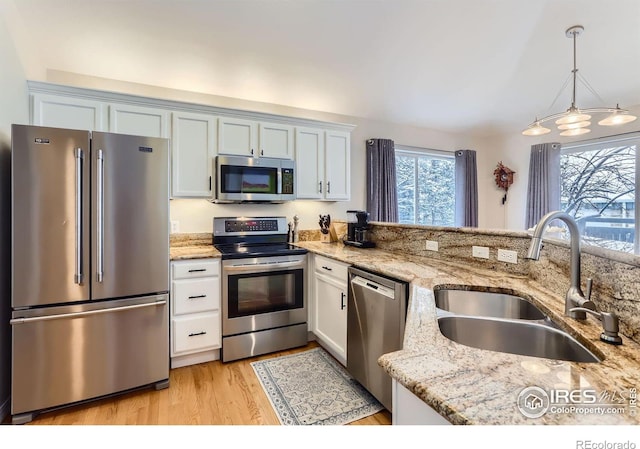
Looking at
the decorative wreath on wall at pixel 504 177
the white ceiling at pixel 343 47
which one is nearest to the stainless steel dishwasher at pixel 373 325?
the white ceiling at pixel 343 47

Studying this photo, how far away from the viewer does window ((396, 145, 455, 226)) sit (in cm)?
461

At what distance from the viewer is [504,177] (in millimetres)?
4816

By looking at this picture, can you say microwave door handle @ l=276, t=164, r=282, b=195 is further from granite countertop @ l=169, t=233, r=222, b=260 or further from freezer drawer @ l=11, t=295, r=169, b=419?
freezer drawer @ l=11, t=295, r=169, b=419

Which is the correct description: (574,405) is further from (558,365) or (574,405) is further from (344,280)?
(344,280)

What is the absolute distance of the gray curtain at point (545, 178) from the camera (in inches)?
170

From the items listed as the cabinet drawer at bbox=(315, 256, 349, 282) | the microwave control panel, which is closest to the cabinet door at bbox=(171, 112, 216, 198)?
the microwave control panel

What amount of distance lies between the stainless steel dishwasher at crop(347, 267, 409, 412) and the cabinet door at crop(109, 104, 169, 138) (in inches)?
82.6

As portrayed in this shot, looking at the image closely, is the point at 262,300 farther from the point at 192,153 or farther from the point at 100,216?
the point at 192,153

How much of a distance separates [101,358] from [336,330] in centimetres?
166

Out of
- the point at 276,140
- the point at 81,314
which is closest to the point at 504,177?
the point at 276,140

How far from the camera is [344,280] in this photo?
236 cm

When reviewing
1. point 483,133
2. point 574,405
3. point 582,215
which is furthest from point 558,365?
point 483,133

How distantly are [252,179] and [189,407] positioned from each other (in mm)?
1950

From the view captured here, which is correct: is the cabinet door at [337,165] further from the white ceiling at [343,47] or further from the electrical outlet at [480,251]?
the electrical outlet at [480,251]
